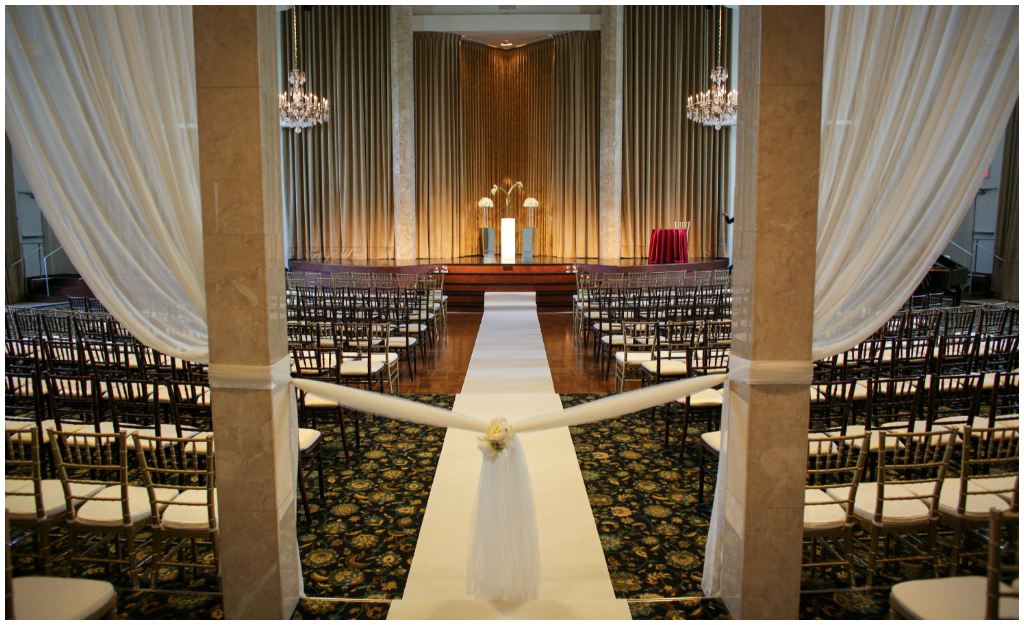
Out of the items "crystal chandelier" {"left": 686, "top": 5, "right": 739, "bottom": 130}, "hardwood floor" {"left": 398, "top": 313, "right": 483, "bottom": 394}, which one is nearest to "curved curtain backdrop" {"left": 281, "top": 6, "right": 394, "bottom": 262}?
"hardwood floor" {"left": 398, "top": 313, "right": 483, "bottom": 394}

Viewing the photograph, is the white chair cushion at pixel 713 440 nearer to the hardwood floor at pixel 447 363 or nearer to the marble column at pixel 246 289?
the marble column at pixel 246 289

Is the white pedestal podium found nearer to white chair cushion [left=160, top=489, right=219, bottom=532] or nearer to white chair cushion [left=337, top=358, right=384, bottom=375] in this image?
white chair cushion [left=337, top=358, right=384, bottom=375]

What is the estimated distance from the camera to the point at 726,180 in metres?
16.2

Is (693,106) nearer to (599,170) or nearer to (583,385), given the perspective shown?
(599,170)

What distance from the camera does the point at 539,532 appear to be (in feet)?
11.0

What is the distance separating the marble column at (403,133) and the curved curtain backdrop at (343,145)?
1.44ft

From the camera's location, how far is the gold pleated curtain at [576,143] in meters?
15.8

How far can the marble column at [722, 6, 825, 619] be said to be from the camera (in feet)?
8.07

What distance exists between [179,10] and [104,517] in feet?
6.86

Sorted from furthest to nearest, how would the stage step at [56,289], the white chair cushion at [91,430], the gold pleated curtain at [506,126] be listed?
the gold pleated curtain at [506,126] < the stage step at [56,289] < the white chair cushion at [91,430]

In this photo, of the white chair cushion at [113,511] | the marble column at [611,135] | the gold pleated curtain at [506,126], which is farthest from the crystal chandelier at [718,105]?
the white chair cushion at [113,511]

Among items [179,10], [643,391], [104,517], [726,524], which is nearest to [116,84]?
[179,10]

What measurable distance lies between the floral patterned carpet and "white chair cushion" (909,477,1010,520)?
1.41 feet

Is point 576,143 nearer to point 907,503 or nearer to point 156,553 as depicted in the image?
point 907,503
